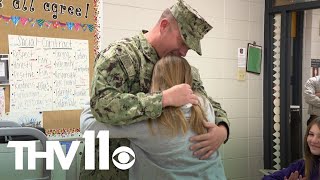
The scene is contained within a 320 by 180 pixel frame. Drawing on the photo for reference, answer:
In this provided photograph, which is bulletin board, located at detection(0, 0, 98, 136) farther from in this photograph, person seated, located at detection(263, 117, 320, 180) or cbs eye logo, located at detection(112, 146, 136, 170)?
person seated, located at detection(263, 117, 320, 180)

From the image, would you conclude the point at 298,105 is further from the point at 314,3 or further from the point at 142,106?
the point at 142,106

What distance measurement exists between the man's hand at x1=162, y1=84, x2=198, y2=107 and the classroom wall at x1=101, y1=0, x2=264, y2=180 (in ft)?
6.32

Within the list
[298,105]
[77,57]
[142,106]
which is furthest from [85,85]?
[298,105]

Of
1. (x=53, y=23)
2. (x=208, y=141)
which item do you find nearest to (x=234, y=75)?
(x=53, y=23)

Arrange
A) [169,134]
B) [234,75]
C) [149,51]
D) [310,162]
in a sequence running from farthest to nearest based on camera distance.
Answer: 1. [234,75]
2. [310,162]
3. [149,51]
4. [169,134]

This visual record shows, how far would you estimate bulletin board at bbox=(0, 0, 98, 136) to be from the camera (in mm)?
2443

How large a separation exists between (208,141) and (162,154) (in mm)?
181

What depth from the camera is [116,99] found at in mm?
1313

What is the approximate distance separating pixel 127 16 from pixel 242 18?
49.3 inches

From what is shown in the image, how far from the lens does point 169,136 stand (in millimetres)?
1308

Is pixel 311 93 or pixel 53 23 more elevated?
pixel 53 23

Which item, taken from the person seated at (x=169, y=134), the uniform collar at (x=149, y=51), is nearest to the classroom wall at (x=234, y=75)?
the uniform collar at (x=149, y=51)

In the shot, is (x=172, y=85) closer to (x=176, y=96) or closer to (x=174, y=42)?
(x=176, y=96)

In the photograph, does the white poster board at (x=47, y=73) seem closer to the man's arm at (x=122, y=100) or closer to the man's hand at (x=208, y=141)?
the man's arm at (x=122, y=100)
